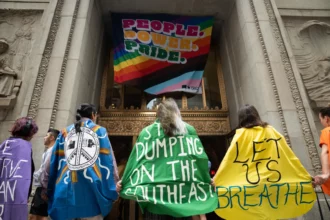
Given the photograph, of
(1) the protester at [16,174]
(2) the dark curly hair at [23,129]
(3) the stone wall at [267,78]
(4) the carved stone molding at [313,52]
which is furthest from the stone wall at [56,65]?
(4) the carved stone molding at [313,52]

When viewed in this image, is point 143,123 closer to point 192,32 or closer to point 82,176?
point 192,32

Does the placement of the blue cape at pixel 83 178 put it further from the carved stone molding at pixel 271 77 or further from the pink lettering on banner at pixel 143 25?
the pink lettering on banner at pixel 143 25

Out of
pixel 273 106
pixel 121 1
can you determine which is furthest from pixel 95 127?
pixel 121 1

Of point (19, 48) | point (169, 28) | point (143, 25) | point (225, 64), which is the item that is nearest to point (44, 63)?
point (19, 48)

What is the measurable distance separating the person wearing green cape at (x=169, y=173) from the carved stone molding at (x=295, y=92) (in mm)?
3101

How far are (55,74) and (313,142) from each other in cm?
598

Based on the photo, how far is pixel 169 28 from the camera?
815cm

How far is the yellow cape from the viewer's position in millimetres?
2982

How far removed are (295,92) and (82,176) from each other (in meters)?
5.11

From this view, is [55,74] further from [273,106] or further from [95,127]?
[273,106]

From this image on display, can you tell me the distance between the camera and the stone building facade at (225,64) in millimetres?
5148

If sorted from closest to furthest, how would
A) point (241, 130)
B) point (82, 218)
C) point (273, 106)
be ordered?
point (82, 218) < point (241, 130) < point (273, 106)

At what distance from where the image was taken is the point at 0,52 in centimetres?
603

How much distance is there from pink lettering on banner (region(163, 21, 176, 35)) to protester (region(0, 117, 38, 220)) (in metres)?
6.02
